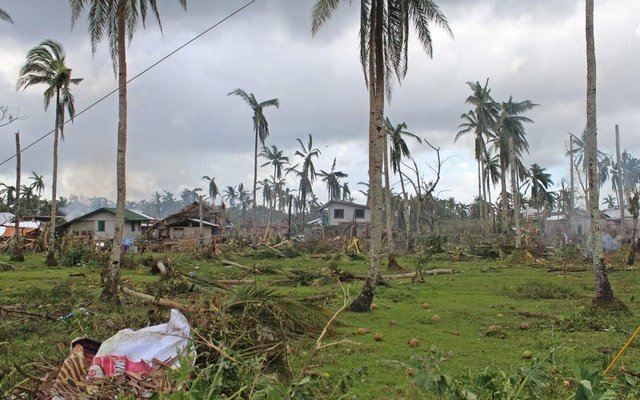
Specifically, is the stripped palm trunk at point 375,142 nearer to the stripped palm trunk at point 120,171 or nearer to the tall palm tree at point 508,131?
the stripped palm trunk at point 120,171

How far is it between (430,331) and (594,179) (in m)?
5.42

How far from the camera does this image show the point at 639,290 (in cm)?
1474

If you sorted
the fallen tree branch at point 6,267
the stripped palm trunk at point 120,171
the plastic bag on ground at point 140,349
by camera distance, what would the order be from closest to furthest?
the plastic bag on ground at point 140,349
the stripped palm trunk at point 120,171
the fallen tree branch at point 6,267

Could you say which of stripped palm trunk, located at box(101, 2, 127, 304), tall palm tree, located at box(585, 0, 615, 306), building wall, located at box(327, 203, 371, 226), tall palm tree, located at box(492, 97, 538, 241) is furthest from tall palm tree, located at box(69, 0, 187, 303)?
building wall, located at box(327, 203, 371, 226)

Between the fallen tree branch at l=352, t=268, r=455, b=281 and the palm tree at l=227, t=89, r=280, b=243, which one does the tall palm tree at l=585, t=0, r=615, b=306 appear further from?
the palm tree at l=227, t=89, r=280, b=243

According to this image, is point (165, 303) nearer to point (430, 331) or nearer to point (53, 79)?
point (430, 331)

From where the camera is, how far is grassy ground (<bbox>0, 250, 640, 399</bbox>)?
5815mm

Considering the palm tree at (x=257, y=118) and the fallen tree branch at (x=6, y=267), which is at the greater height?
the palm tree at (x=257, y=118)

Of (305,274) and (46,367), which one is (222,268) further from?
(46,367)

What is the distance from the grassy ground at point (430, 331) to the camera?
19.1 feet

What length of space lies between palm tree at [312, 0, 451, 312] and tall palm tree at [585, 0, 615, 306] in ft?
11.7

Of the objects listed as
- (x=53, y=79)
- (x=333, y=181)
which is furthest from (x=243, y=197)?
(x=53, y=79)

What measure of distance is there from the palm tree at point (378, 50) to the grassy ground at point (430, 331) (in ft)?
6.46

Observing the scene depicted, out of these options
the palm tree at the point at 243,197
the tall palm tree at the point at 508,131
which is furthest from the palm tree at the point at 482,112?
the palm tree at the point at 243,197
